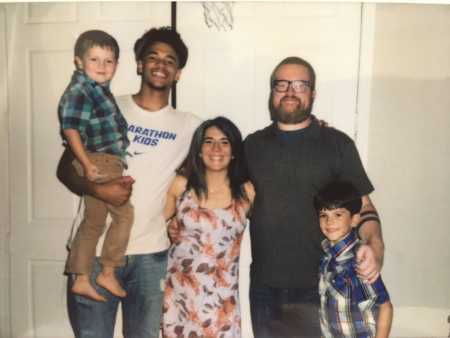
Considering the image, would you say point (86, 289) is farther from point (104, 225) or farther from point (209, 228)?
point (209, 228)

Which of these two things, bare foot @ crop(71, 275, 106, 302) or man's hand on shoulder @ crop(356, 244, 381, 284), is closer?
man's hand on shoulder @ crop(356, 244, 381, 284)

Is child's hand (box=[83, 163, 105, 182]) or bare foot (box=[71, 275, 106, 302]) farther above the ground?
child's hand (box=[83, 163, 105, 182])

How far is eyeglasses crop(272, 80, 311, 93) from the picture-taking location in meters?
1.36

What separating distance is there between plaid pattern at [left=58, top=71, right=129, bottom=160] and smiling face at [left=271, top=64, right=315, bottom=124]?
49 centimetres

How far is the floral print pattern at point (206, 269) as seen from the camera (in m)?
1.37

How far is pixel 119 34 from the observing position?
1366mm

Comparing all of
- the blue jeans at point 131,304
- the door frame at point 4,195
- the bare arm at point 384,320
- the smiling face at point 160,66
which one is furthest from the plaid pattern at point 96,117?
the bare arm at point 384,320

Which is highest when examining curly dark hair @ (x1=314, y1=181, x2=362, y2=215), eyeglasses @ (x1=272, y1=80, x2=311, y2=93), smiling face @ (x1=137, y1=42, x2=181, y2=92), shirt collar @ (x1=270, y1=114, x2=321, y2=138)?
smiling face @ (x1=137, y1=42, x2=181, y2=92)

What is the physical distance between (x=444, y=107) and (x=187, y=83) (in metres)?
→ 0.82

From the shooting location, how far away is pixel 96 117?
1.35 metres

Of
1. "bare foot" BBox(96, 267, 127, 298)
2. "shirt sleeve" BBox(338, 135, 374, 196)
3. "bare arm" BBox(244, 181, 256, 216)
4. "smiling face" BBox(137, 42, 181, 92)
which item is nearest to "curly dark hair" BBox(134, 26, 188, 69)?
"smiling face" BBox(137, 42, 181, 92)

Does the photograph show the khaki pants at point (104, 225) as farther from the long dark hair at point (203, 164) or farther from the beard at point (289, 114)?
the beard at point (289, 114)

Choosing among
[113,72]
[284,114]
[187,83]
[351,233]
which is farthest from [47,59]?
[351,233]

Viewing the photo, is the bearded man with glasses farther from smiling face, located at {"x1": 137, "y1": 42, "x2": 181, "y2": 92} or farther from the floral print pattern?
smiling face, located at {"x1": 137, "y1": 42, "x2": 181, "y2": 92}
